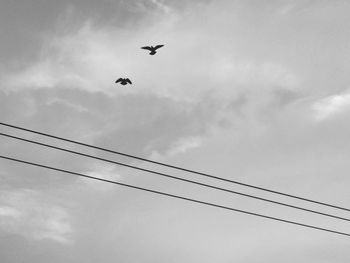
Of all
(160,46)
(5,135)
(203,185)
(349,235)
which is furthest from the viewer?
(160,46)

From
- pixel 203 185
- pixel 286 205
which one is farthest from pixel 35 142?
pixel 286 205

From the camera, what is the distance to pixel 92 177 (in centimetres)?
1819

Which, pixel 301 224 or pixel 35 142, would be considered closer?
pixel 35 142

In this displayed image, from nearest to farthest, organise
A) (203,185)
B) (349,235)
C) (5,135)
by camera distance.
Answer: (5,135)
(203,185)
(349,235)

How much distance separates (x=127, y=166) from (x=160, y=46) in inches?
418

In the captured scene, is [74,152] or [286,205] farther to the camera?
[286,205]

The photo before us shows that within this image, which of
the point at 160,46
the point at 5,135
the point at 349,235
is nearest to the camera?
the point at 5,135

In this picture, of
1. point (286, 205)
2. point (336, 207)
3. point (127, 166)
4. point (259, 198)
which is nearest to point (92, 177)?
point (127, 166)

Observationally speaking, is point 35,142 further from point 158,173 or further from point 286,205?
point 286,205

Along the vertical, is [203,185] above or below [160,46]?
below

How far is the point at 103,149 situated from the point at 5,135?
334cm

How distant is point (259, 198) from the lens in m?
17.3

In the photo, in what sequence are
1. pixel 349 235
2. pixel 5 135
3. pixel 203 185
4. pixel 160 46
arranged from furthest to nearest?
pixel 160 46
pixel 349 235
pixel 203 185
pixel 5 135

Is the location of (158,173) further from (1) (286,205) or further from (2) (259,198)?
(1) (286,205)
